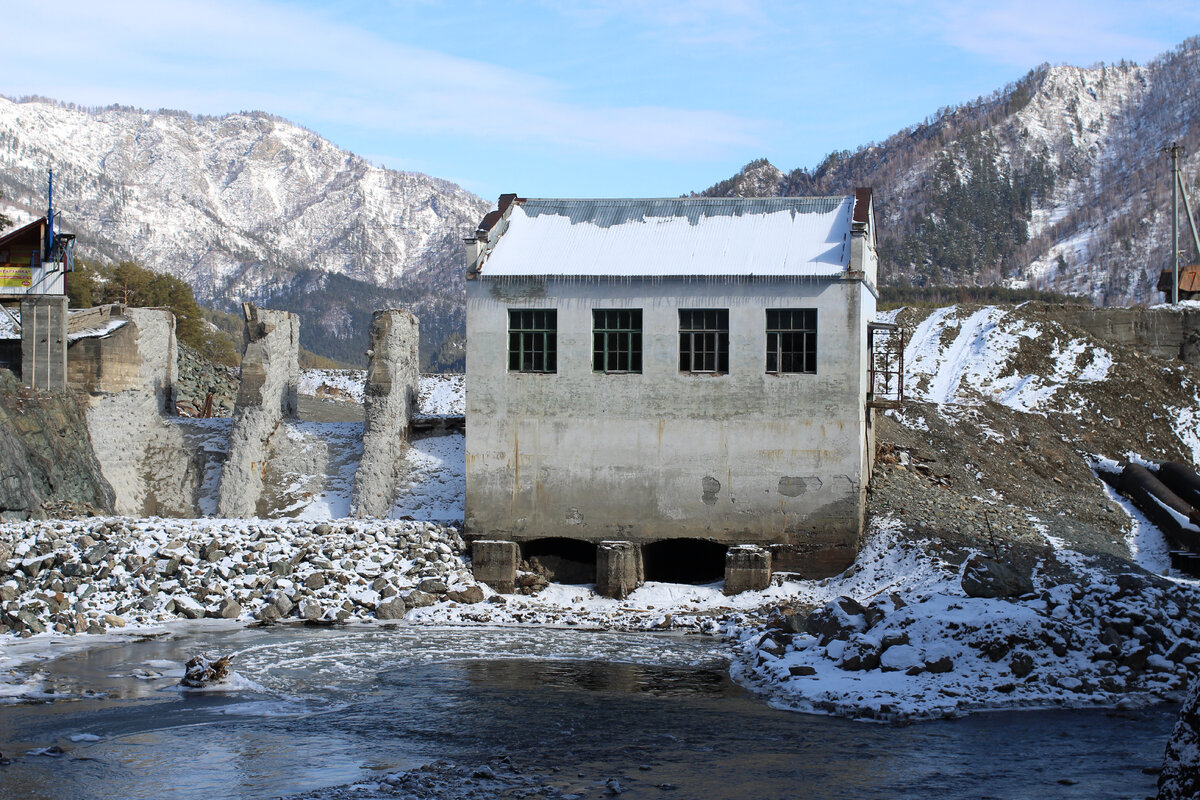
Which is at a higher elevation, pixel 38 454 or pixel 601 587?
pixel 38 454

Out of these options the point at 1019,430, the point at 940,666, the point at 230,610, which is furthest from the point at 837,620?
the point at 1019,430

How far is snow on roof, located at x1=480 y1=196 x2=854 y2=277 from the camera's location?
26156mm

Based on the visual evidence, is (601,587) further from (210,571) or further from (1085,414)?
(1085,414)

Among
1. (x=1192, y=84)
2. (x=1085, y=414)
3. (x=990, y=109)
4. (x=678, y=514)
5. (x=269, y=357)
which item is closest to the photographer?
(x=678, y=514)

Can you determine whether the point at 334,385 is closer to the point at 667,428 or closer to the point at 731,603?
the point at 667,428

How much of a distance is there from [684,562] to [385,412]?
847 cm

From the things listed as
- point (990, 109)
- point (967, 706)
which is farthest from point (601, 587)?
point (990, 109)

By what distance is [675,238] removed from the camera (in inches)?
1080

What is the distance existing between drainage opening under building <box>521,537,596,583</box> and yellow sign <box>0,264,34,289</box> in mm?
18178

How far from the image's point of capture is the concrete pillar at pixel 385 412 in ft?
94.2

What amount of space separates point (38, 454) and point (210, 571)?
24.7 feet

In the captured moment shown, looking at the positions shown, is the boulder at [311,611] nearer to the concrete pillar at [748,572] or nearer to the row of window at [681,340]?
the row of window at [681,340]

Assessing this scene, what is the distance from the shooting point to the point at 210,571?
24.0 meters

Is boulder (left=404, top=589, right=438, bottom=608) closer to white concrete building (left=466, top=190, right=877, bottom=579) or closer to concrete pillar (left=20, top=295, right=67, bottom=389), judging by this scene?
white concrete building (left=466, top=190, right=877, bottom=579)
